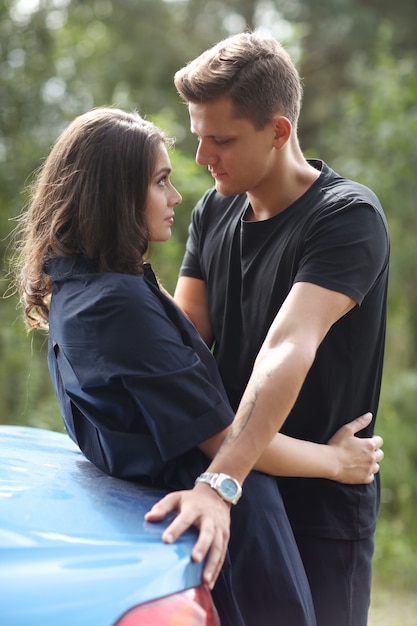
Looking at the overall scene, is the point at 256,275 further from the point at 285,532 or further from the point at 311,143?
the point at 311,143

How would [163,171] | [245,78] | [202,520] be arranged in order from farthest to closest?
[245,78], [163,171], [202,520]

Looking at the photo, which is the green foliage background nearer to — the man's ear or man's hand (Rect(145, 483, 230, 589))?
the man's ear

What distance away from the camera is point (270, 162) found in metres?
2.60

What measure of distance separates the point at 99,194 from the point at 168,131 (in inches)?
97.9

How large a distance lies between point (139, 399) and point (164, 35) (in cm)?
1056

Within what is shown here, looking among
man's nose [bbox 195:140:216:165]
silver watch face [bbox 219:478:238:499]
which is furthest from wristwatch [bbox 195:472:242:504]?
man's nose [bbox 195:140:216:165]

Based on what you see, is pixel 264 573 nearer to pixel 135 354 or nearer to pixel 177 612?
pixel 177 612

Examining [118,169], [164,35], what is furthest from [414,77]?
[118,169]

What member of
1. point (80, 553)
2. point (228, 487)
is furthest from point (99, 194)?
point (80, 553)

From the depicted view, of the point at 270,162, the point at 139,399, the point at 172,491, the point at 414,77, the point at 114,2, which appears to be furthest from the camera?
the point at 114,2

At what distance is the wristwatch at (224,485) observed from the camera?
191 cm

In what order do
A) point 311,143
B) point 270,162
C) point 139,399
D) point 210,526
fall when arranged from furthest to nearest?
point 311,143 → point 270,162 → point 139,399 → point 210,526

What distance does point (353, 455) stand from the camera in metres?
2.41

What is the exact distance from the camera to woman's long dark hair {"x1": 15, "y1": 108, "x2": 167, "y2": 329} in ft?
6.97
